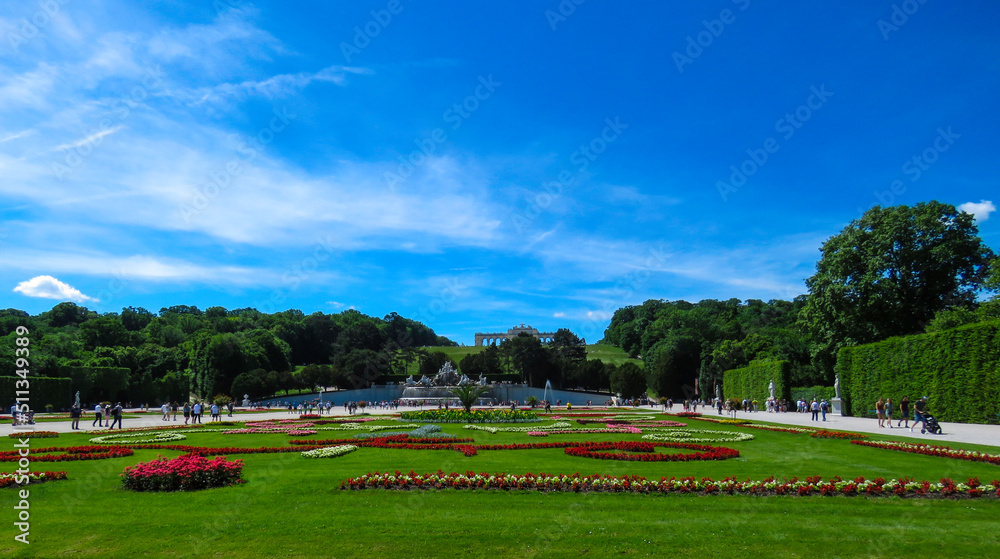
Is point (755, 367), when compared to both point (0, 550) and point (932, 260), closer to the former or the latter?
point (932, 260)

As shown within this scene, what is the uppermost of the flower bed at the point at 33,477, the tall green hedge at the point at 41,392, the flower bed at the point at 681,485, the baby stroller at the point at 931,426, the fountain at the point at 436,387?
the flower bed at the point at 681,485

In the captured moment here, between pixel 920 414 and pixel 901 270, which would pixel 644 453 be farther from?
pixel 901 270

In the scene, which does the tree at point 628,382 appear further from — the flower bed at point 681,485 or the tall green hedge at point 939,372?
the flower bed at point 681,485

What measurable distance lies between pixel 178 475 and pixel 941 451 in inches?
671

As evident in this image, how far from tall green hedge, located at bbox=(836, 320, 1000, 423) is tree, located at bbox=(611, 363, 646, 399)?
1540 inches

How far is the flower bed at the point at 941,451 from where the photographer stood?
1332 cm

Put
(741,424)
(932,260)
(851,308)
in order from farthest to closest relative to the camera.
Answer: (851,308)
(932,260)
(741,424)

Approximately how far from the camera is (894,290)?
36.2m

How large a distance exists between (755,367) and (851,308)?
1346 cm

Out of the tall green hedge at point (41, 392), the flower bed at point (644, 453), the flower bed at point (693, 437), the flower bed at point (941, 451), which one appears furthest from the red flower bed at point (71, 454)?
the tall green hedge at point (41, 392)

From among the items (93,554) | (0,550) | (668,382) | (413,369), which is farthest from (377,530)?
(413,369)

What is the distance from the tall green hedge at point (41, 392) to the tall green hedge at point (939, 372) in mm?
59132

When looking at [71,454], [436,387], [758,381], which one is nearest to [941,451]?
[71,454]

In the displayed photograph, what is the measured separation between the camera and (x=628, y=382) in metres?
73.4
